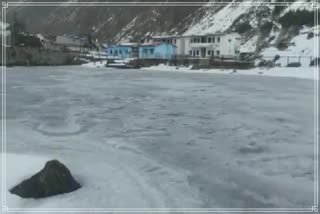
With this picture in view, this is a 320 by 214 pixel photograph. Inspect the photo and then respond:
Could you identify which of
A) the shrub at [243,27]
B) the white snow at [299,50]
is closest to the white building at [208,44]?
the white snow at [299,50]

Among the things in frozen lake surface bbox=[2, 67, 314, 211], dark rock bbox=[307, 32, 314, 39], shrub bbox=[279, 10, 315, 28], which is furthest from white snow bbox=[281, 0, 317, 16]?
frozen lake surface bbox=[2, 67, 314, 211]

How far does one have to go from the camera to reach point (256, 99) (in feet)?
81.3

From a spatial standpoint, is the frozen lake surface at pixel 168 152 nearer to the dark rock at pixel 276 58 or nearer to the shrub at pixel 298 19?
the dark rock at pixel 276 58

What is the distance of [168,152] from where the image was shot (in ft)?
38.7

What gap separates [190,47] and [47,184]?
3018 inches

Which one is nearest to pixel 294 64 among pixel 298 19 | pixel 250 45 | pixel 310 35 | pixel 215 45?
pixel 310 35

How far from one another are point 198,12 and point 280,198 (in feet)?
429

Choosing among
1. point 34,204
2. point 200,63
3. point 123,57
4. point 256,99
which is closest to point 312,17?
point 200,63

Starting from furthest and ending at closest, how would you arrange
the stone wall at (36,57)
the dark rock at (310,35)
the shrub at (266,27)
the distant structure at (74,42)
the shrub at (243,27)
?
1. the distant structure at (74,42)
2. the shrub at (243,27)
3. the shrub at (266,27)
4. the stone wall at (36,57)
5. the dark rock at (310,35)

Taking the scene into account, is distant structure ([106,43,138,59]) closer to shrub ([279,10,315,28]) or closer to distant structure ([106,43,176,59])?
distant structure ([106,43,176,59])

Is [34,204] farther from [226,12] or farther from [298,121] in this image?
[226,12]

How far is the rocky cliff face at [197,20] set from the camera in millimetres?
81875

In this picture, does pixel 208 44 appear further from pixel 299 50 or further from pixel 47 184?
pixel 47 184

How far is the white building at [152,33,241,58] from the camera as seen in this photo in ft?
251
